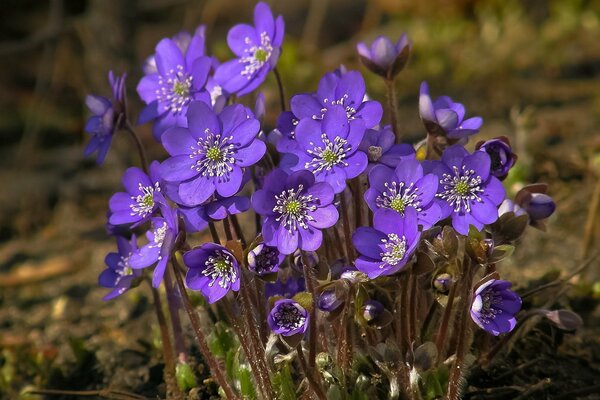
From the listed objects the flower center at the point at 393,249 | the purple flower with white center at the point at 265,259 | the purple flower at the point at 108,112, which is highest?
the purple flower at the point at 108,112

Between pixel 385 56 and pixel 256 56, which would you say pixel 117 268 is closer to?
pixel 256 56

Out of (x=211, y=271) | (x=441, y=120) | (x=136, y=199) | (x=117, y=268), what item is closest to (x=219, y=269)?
(x=211, y=271)

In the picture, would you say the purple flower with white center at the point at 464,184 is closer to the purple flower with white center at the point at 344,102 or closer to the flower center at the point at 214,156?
the purple flower with white center at the point at 344,102

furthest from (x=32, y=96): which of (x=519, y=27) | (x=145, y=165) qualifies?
(x=145, y=165)

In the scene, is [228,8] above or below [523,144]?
above

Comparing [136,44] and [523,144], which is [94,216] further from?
[523,144]

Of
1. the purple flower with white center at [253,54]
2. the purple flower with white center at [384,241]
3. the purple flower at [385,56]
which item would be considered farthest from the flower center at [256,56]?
the purple flower with white center at [384,241]
